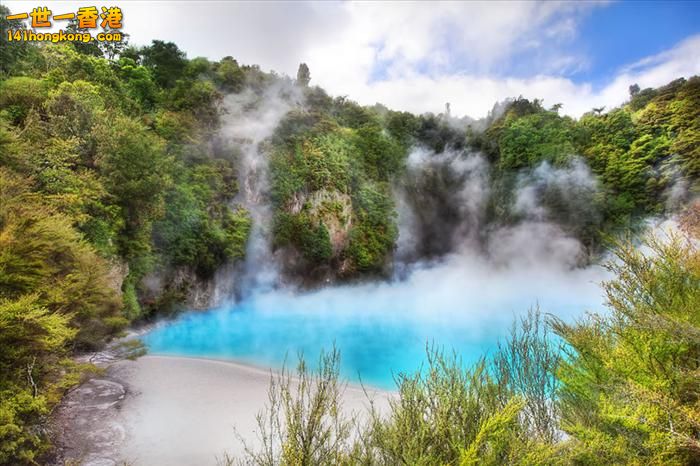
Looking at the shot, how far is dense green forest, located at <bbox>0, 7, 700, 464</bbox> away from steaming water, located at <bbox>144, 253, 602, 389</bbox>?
2.99m

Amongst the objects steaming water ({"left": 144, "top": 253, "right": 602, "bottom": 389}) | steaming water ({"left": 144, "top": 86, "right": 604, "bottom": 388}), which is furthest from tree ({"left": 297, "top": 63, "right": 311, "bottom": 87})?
steaming water ({"left": 144, "top": 253, "right": 602, "bottom": 389})

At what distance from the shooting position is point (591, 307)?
1073 inches

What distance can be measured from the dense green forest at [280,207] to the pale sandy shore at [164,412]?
1.30 metres

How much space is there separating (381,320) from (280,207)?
43.2ft

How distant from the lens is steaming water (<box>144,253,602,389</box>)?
18672mm

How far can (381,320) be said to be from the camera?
25953 millimetres

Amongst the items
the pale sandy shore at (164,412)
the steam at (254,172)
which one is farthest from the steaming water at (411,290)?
the pale sandy shore at (164,412)

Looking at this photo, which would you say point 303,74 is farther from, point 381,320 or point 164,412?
point 164,412

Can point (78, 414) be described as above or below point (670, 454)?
above

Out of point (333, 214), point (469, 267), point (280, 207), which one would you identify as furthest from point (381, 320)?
point (469, 267)

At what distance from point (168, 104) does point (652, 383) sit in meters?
34.5

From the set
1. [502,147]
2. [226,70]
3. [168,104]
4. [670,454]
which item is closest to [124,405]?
[670,454]

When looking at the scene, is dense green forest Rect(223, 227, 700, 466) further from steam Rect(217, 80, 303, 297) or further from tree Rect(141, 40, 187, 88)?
tree Rect(141, 40, 187, 88)

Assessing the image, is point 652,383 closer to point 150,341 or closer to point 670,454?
point 670,454
